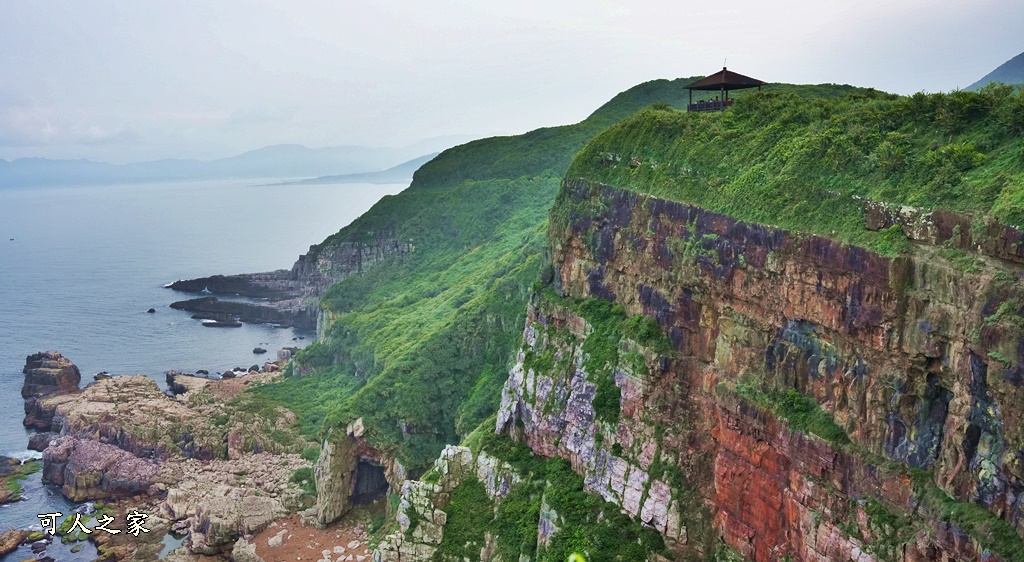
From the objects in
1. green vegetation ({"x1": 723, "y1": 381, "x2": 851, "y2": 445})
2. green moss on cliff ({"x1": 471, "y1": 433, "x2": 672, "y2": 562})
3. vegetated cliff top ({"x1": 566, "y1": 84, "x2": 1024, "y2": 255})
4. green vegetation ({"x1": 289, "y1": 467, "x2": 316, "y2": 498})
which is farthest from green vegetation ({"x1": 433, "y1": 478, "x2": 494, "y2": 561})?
green vegetation ({"x1": 289, "y1": 467, "x2": 316, "y2": 498})

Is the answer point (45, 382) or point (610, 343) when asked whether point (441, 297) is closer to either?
point (45, 382)

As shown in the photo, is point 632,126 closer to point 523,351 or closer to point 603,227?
point 603,227

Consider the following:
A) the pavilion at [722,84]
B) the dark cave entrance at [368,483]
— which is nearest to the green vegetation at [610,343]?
the pavilion at [722,84]

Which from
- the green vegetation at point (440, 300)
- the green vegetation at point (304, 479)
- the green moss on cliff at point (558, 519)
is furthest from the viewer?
the green vegetation at point (440, 300)

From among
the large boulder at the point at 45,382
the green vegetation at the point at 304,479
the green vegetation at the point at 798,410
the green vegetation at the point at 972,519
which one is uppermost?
the green vegetation at the point at 798,410

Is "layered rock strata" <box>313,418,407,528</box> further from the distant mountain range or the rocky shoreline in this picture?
the distant mountain range

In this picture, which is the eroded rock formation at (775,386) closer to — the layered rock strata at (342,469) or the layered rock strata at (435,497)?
the layered rock strata at (435,497)
